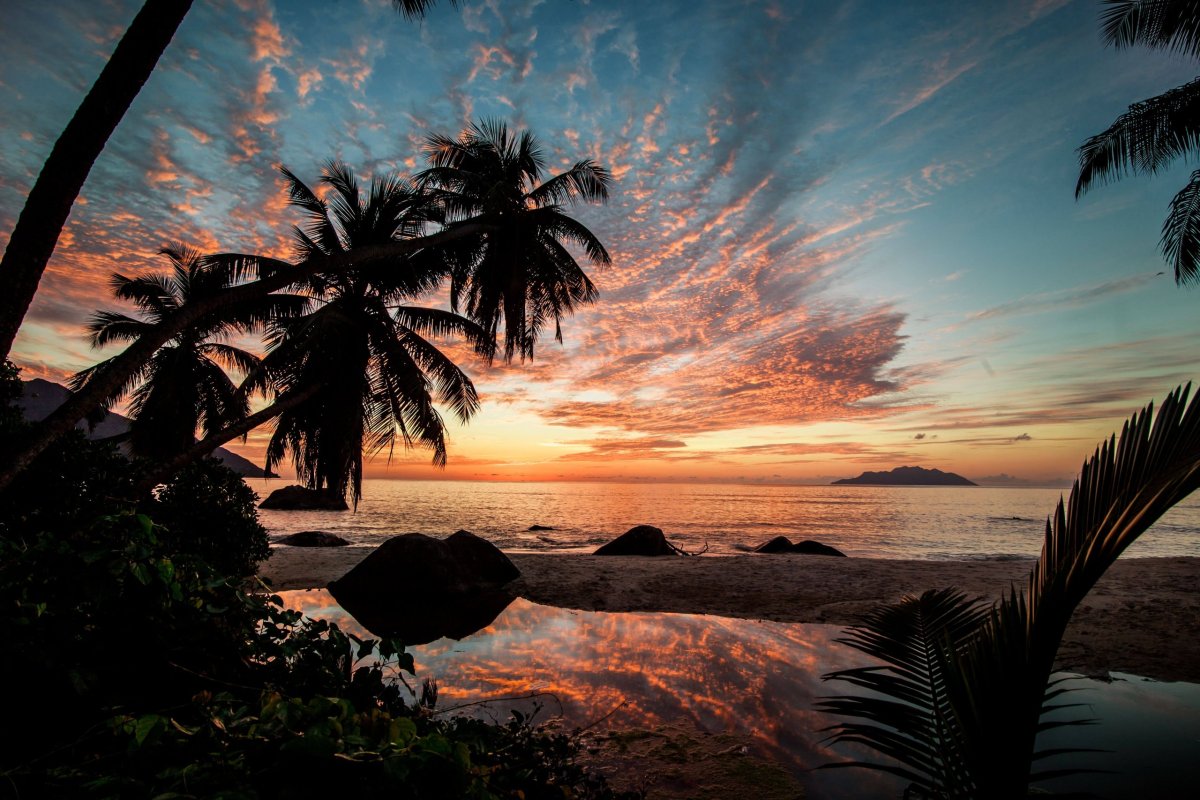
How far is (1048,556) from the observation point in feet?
5.58

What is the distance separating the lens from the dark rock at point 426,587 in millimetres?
7285

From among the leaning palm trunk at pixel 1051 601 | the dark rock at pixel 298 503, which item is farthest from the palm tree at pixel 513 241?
the dark rock at pixel 298 503

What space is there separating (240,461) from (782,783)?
143 m

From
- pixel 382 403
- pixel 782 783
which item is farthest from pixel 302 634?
pixel 382 403

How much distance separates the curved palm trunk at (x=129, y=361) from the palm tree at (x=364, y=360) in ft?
17.9

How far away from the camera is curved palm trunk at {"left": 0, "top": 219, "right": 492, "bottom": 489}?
363 cm

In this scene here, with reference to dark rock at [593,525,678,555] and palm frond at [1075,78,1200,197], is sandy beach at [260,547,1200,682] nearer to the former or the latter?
dark rock at [593,525,678,555]

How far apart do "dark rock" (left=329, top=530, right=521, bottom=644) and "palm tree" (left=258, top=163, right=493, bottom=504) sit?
9.84 feet

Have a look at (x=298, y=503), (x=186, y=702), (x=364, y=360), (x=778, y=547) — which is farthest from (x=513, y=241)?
(x=298, y=503)

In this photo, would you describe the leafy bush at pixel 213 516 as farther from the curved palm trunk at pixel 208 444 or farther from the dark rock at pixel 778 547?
the dark rock at pixel 778 547

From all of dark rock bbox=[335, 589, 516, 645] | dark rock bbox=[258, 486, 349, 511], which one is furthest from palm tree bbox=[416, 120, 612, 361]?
dark rock bbox=[258, 486, 349, 511]

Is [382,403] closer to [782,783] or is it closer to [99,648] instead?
[99,648]

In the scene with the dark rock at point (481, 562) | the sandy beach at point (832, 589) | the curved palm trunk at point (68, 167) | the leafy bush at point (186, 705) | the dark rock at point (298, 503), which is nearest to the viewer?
the leafy bush at point (186, 705)

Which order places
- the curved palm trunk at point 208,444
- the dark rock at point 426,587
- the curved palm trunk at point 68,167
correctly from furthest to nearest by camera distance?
the dark rock at point 426,587 < the curved palm trunk at point 208,444 < the curved palm trunk at point 68,167
